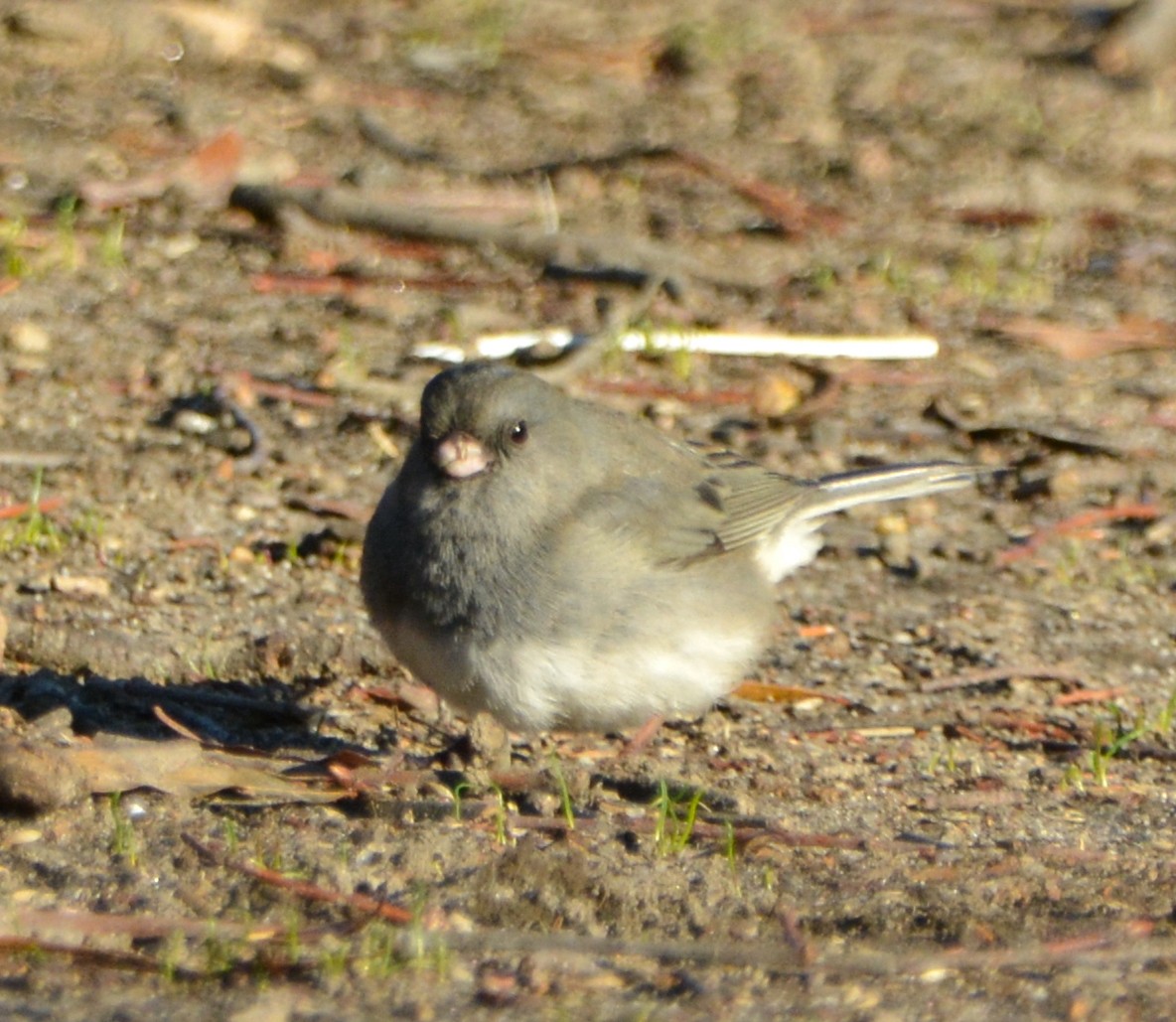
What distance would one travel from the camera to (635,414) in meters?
5.32

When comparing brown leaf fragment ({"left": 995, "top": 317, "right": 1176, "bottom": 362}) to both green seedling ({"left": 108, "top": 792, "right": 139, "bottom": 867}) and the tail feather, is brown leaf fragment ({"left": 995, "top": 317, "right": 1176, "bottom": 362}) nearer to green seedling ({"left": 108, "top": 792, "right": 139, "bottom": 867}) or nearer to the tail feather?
the tail feather

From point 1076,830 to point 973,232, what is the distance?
11.9 feet

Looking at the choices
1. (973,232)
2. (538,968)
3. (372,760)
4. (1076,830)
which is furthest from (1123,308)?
(538,968)

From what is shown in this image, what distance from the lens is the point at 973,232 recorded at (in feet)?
21.6

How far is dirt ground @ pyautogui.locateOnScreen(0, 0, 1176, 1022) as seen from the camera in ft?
9.06

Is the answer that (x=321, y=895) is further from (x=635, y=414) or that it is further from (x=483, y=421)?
(x=635, y=414)

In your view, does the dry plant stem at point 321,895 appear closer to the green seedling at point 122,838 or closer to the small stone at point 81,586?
the green seedling at point 122,838

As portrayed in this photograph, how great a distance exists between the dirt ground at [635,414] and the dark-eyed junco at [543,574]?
0.17m

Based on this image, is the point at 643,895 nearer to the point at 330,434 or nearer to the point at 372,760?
the point at 372,760

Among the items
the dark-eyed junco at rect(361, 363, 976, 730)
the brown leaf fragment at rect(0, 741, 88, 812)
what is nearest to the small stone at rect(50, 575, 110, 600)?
the dark-eyed junco at rect(361, 363, 976, 730)

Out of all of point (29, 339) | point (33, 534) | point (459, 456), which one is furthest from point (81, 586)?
point (29, 339)

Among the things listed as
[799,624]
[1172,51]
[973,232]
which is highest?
[1172,51]

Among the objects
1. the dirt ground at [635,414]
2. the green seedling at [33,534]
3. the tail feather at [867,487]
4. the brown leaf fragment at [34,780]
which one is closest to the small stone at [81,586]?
the dirt ground at [635,414]

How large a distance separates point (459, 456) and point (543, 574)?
29 cm
